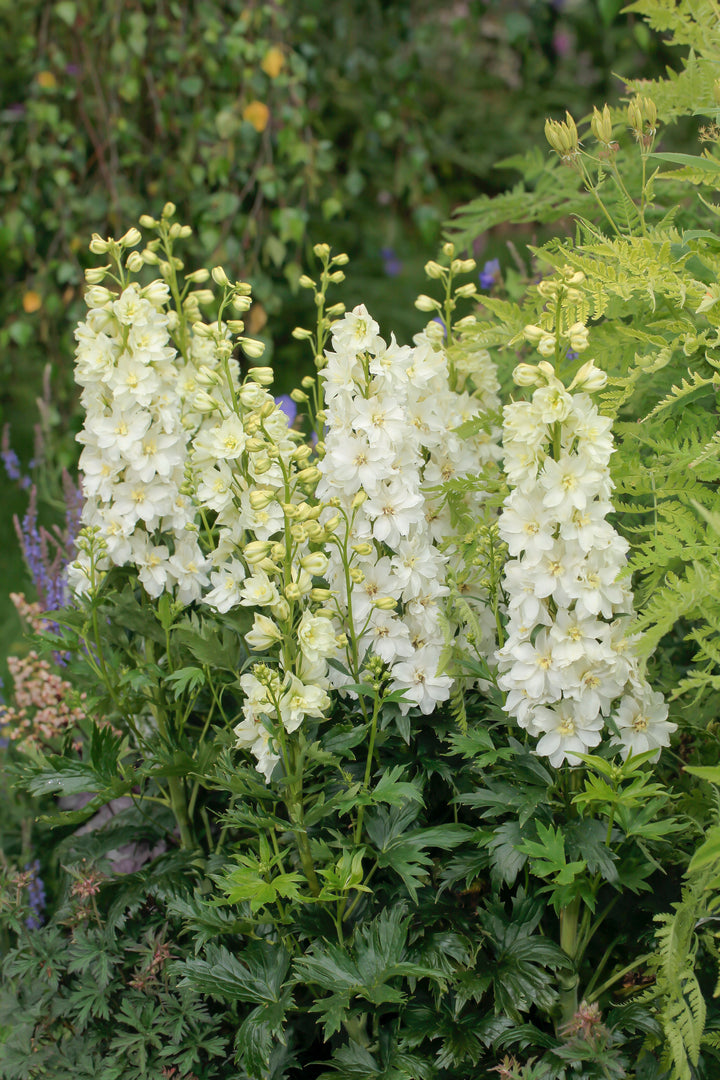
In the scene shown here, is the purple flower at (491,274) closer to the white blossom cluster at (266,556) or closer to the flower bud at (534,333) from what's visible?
the white blossom cluster at (266,556)

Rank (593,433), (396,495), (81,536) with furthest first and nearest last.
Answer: (81,536)
(396,495)
(593,433)

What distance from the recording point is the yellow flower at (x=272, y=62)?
12.6 feet

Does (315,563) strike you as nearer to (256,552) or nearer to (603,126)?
(256,552)

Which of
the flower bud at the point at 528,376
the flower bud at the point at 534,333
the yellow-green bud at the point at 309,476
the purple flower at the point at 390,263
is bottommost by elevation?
the purple flower at the point at 390,263

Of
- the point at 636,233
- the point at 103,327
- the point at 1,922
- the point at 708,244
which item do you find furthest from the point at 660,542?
the point at 1,922

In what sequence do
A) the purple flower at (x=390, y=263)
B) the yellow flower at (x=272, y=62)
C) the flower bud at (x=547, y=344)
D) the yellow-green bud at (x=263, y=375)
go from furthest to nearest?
the purple flower at (x=390, y=263), the yellow flower at (x=272, y=62), the yellow-green bud at (x=263, y=375), the flower bud at (x=547, y=344)

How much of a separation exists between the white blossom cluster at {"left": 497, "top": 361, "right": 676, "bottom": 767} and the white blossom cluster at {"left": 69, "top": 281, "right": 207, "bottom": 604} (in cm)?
60

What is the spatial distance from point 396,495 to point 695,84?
105 cm

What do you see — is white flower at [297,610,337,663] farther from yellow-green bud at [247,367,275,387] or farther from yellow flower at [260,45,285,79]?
yellow flower at [260,45,285,79]

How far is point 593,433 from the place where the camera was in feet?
4.50

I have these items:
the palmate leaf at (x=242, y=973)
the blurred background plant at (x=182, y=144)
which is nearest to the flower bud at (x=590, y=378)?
the palmate leaf at (x=242, y=973)

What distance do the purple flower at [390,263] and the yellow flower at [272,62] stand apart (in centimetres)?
134

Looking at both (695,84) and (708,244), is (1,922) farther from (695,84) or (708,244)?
(695,84)

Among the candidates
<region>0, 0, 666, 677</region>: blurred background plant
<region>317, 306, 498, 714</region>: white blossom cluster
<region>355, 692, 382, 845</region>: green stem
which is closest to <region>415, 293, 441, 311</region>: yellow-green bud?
<region>317, 306, 498, 714</region>: white blossom cluster
